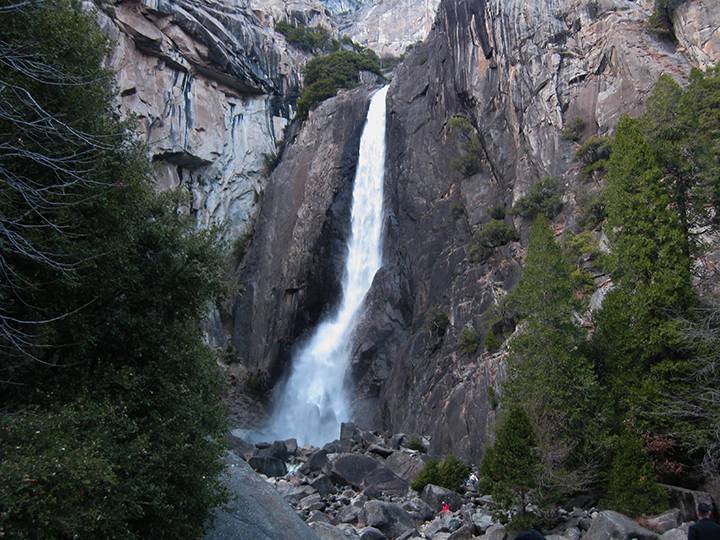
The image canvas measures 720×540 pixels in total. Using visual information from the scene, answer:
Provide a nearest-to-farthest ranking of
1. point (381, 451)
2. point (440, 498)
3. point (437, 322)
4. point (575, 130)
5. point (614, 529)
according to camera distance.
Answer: point (614, 529)
point (440, 498)
point (381, 451)
point (575, 130)
point (437, 322)

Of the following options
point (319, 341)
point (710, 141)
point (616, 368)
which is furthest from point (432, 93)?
point (616, 368)

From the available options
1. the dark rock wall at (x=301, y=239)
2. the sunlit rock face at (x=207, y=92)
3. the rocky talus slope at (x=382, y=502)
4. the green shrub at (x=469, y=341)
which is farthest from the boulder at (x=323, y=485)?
the sunlit rock face at (x=207, y=92)

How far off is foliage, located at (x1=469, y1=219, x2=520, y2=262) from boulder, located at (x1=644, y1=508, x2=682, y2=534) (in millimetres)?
16045

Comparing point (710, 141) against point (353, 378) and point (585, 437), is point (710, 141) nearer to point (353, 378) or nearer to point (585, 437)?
point (585, 437)

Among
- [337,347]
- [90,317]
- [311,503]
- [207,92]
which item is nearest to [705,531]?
[90,317]

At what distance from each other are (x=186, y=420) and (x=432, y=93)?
34.1 meters

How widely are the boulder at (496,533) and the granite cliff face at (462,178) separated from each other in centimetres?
712

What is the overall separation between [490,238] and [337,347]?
12085 millimetres

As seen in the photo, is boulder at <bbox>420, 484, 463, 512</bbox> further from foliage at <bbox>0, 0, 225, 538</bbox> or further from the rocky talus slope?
foliage at <bbox>0, 0, 225, 538</bbox>

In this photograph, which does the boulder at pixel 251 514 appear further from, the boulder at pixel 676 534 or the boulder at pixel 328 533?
the boulder at pixel 676 534

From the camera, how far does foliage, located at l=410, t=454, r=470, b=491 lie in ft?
68.5

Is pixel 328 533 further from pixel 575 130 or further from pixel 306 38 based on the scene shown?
pixel 306 38

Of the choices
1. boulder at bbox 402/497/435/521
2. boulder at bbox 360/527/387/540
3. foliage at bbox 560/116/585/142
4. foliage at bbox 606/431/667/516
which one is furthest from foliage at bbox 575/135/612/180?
boulder at bbox 360/527/387/540

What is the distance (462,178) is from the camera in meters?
34.7
